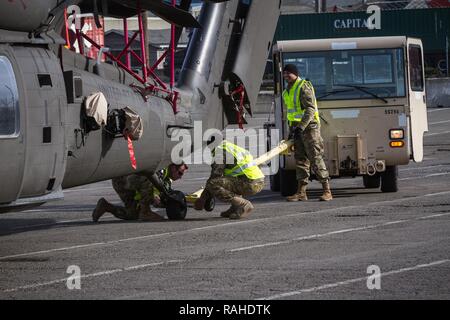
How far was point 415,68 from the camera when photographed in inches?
683

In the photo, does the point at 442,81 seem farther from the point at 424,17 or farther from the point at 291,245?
the point at 291,245

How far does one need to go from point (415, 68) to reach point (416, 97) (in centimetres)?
54

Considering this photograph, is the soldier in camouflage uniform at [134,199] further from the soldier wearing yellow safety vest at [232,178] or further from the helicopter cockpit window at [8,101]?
the helicopter cockpit window at [8,101]

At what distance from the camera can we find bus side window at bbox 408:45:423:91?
17.1 meters

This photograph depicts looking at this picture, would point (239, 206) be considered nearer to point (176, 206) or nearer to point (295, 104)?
point (176, 206)

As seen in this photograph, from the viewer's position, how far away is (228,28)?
52.4 ft

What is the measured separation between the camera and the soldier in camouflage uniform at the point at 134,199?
45.6 ft

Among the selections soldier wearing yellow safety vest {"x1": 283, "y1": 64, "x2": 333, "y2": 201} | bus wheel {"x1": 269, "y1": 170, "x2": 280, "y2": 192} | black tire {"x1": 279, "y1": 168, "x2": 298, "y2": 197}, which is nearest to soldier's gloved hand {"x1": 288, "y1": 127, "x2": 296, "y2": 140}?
soldier wearing yellow safety vest {"x1": 283, "y1": 64, "x2": 333, "y2": 201}

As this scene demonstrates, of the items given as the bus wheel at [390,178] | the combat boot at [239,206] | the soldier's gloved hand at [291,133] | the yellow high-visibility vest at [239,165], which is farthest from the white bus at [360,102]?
the combat boot at [239,206]

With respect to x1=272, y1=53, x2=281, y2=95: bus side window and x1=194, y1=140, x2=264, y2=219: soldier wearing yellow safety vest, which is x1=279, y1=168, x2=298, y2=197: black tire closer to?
x1=272, y1=53, x2=281, y2=95: bus side window

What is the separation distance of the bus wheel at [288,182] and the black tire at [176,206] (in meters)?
3.25
